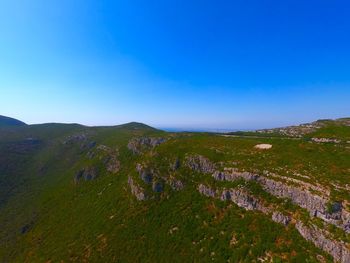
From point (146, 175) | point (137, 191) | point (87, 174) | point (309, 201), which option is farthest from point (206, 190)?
point (87, 174)

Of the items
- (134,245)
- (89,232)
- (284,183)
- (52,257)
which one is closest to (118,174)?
(89,232)

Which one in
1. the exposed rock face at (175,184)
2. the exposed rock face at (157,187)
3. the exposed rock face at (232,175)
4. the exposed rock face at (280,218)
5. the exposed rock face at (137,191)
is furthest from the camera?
the exposed rock face at (137,191)

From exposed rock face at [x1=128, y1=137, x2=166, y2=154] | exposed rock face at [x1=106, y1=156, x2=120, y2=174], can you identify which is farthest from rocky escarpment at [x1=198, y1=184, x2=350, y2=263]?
exposed rock face at [x1=106, y1=156, x2=120, y2=174]

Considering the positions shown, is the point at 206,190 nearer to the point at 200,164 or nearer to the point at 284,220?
the point at 200,164

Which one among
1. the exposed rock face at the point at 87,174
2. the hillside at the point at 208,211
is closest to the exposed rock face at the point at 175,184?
the hillside at the point at 208,211

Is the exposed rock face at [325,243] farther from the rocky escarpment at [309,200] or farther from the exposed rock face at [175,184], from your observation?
the exposed rock face at [175,184]
